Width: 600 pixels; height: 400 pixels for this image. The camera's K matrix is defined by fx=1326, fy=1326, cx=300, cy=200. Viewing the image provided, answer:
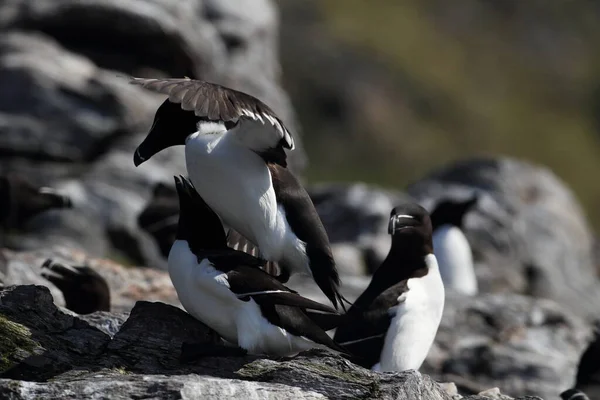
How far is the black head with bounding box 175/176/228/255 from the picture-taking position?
766 centimetres

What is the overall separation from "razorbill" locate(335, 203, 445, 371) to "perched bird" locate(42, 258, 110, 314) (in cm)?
180

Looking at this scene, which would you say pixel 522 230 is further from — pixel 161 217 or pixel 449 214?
pixel 161 217

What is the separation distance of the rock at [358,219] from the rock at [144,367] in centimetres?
981

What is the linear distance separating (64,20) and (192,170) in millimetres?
12791

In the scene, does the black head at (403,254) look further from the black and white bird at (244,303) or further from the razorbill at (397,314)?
the black and white bird at (244,303)

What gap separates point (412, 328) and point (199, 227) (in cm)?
220

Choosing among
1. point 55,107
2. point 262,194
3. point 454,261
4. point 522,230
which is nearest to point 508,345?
point 454,261

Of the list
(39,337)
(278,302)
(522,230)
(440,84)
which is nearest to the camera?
(39,337)

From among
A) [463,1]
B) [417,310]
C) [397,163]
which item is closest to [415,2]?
[463,1]

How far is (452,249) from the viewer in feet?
53.0

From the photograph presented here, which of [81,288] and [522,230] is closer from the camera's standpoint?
[81,288]

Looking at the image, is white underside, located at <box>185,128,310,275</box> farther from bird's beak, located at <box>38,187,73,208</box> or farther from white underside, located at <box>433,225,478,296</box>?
bird's beak, located at <box>38,187,73,208</box>

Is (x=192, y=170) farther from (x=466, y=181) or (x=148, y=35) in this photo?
(x=466, y=181)

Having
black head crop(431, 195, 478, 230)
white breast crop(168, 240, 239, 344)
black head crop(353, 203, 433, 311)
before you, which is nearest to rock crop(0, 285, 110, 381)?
white breast crop(168, 240, 239, 344)
